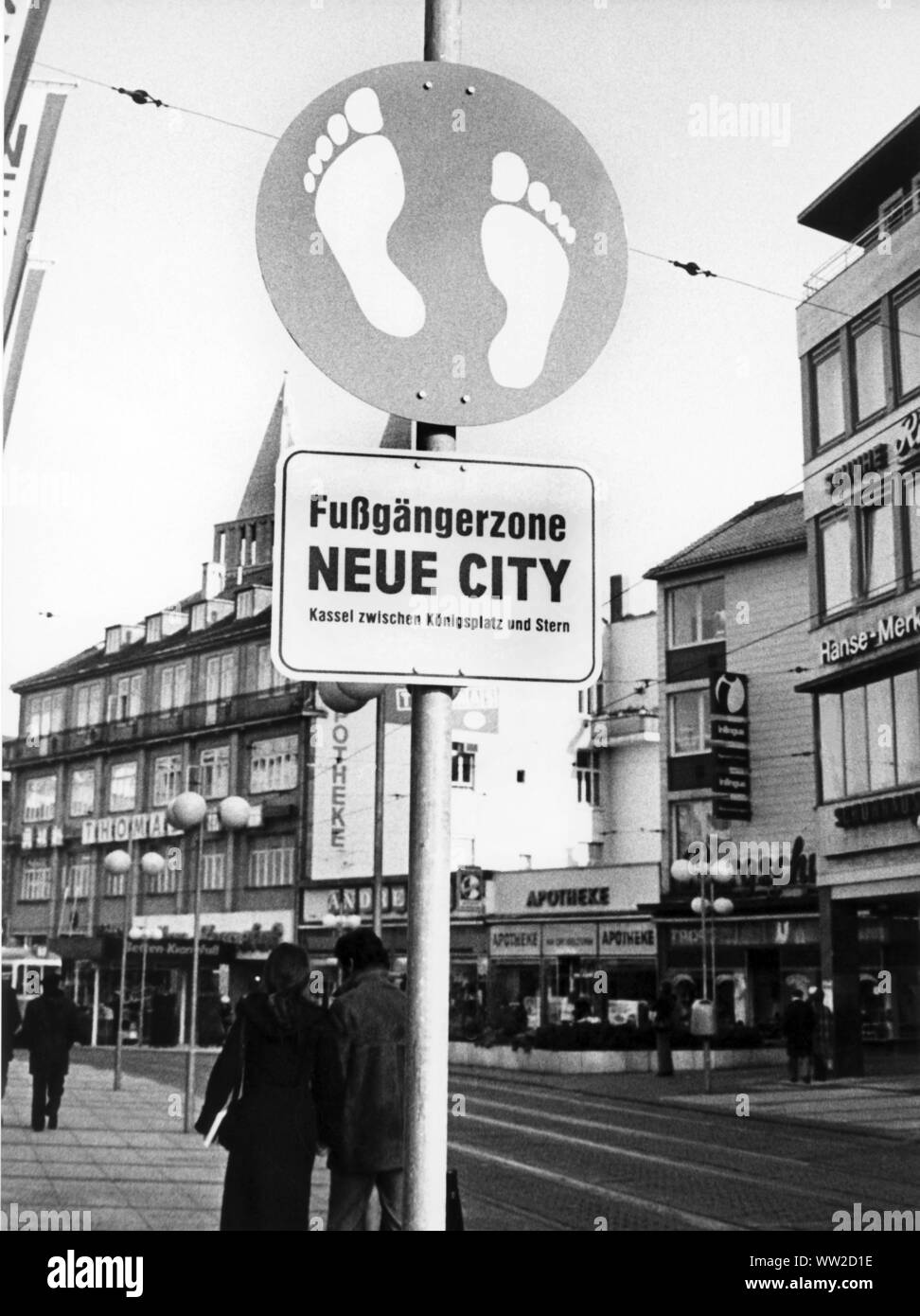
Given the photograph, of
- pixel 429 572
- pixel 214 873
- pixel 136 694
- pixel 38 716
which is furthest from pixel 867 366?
pixel 214 873

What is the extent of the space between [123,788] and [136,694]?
1.49 meters

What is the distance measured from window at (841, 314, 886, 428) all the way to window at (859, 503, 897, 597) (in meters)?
1.61

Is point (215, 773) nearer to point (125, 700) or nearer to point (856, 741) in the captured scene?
point (125, 700)

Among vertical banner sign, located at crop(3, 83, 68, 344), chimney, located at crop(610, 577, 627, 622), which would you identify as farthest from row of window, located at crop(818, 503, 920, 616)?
vertical banner sign, located at crop(3, 83, 68, 344)

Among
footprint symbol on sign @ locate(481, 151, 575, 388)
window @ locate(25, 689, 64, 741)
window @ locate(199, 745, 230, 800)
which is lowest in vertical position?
footprint symbol on sign @ locate(481, 151, 575, 388)

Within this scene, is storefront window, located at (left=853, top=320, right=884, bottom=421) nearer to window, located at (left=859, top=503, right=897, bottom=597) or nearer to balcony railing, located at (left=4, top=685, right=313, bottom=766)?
window, located at (left=859, top=503, right=897, bottom=597)

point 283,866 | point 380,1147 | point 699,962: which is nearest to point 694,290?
point 380,1147

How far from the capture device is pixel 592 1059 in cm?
2192

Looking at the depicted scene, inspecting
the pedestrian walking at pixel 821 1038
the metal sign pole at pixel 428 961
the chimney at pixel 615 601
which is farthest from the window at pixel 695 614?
the metal sign pole at pixel 428 961

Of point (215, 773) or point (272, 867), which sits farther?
point (272, 867)

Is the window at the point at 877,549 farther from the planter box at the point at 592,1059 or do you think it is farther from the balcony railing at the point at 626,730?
the balcony railing at the point at 626,730

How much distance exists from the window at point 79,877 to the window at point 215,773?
4.44 metres

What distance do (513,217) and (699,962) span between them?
30694mm

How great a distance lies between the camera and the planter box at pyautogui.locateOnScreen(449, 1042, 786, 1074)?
70.8ft
